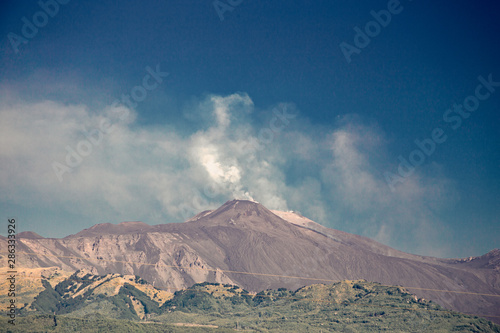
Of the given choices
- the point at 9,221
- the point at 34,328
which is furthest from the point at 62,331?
the point at 9,221

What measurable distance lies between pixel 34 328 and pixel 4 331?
1264 cm

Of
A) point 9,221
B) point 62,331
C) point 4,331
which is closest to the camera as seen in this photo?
point 9,221

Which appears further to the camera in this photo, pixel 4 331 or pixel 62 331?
pixel 62 331

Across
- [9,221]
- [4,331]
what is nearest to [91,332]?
[4,331]

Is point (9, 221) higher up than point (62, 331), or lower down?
higher up

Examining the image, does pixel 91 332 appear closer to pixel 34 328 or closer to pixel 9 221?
pixel 34 328

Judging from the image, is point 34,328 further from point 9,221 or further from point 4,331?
point 9,221

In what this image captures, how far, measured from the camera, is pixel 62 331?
642 ft

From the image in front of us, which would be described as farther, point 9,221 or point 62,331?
point 62,331

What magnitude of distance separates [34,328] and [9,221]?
123 metres

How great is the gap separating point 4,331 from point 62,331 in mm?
20857

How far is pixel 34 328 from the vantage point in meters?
193

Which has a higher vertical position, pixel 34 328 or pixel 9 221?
pixel 9 221

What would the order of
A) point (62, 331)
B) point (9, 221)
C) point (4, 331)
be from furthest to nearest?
point (62, 331), point (4, 331), point (9, 221)
